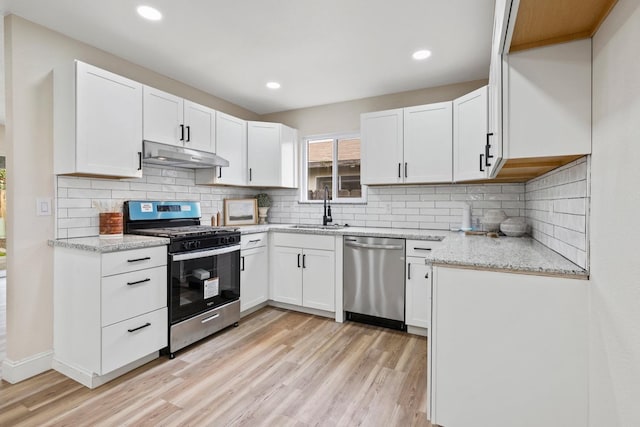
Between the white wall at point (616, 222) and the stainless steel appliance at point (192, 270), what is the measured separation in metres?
2.53

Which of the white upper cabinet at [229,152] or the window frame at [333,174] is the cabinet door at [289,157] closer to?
the window frame at [333,174]

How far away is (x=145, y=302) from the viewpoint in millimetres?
2318

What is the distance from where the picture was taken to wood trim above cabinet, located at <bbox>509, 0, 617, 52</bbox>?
1118 millimetres

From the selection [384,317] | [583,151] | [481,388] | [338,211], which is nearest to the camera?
[583,151]

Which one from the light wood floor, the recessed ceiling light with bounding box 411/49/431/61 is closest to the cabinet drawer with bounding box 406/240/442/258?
the light wood floor

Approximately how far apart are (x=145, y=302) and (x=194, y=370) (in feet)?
2.00

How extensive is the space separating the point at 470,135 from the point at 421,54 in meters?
0.84

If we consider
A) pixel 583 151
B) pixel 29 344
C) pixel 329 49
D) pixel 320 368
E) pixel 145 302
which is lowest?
pixel 320 368

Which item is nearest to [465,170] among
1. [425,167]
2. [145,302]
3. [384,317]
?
[425,167]

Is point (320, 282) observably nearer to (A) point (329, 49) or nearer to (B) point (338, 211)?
(B) point (338, 211)

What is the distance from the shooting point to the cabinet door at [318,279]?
10.9 feet

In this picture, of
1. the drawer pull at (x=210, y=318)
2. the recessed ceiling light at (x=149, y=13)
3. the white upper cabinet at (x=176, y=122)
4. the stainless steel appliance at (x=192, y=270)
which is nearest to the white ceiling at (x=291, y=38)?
the recessed ceiling light at (x=149, y=13)

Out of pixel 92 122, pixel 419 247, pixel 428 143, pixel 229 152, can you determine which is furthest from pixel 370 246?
pixel 92 122

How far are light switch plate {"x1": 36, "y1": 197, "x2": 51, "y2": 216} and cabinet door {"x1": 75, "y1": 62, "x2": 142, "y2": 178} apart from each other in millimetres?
371
